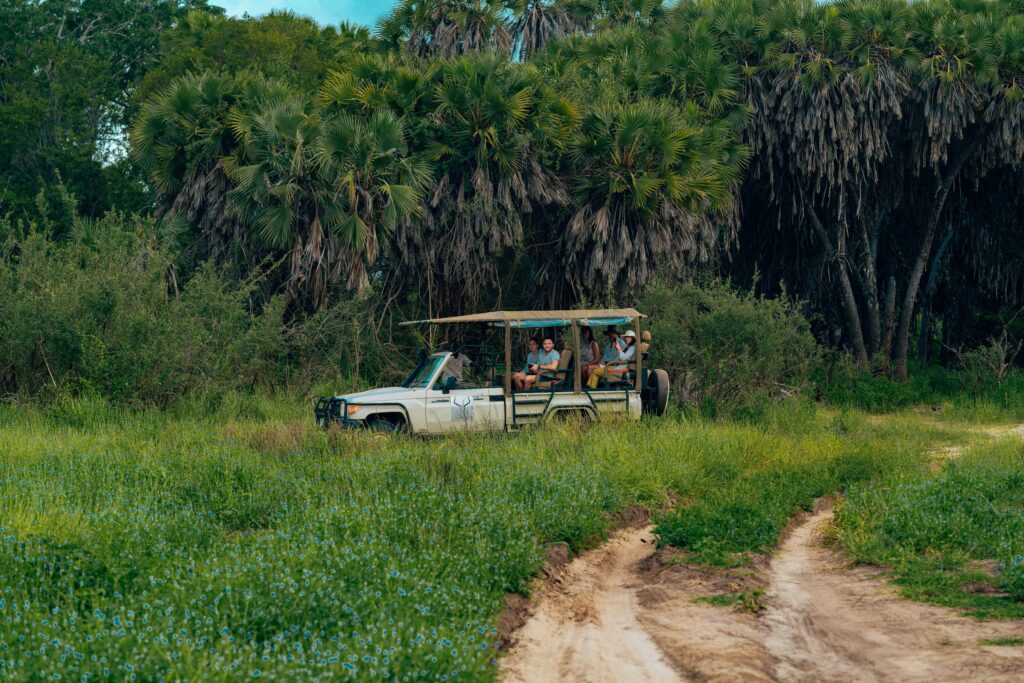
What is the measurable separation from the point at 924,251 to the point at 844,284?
8.08 ft

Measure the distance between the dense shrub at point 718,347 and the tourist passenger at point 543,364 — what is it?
13.4 feet

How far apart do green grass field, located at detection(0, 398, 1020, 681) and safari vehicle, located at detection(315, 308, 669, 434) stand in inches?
25.0

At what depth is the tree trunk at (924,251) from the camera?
26.0 meters

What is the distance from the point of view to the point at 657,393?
51.2 ft

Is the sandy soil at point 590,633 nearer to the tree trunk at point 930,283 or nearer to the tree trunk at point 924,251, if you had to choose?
the tree trunk at point 924,251

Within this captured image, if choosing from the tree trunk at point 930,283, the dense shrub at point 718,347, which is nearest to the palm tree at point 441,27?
the dense shrub at point 718,347

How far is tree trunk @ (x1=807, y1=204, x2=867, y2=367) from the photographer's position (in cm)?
2603

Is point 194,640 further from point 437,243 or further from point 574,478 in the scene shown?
point 437,243

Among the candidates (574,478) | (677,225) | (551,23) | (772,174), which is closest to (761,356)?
(677,225)

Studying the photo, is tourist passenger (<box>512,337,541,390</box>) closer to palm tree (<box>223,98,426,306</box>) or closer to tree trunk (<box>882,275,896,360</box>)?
palm tree (<box>223,98,426,306</box>)

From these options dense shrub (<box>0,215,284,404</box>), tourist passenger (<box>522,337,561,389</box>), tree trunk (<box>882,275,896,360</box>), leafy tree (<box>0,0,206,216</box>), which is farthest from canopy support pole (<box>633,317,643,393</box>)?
leafy tree (<box>0,0,206,216</box>)

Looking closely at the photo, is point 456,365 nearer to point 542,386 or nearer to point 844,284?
point 542,386

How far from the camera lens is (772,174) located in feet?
83.3

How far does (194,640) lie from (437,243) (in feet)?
53.4
